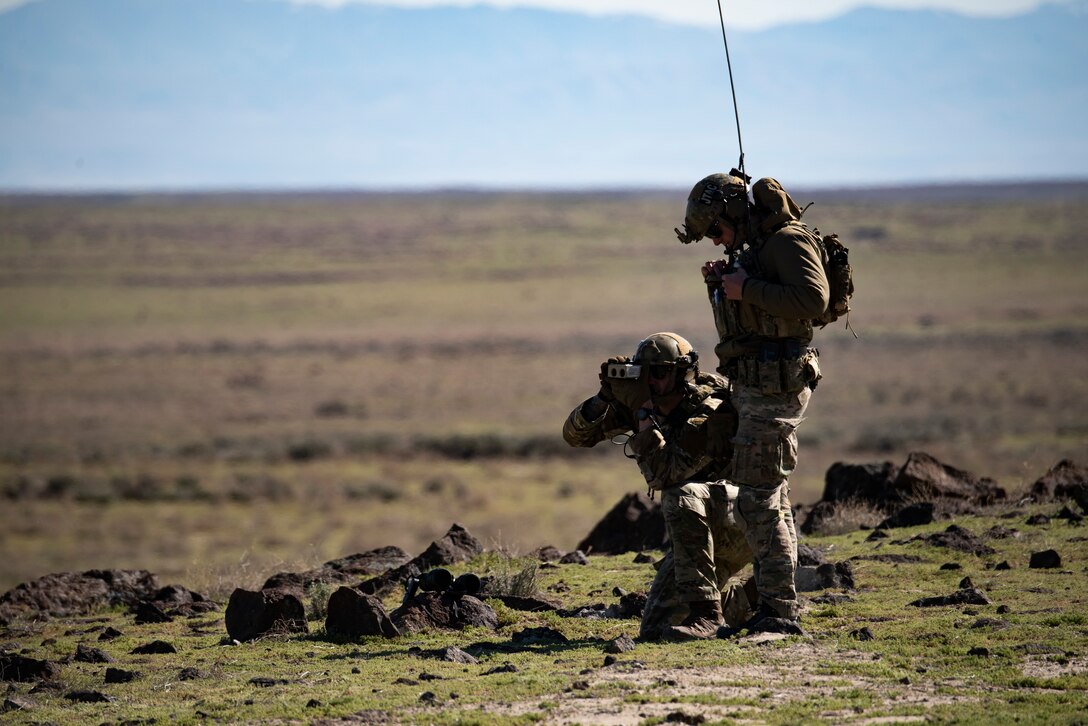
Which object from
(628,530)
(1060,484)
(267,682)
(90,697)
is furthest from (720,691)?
(1060,484)

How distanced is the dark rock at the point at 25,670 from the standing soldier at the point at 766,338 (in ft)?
13.3

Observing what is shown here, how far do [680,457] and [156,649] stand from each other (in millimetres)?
3824

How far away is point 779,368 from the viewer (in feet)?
25.6

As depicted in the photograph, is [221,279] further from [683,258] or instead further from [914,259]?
[914,259]

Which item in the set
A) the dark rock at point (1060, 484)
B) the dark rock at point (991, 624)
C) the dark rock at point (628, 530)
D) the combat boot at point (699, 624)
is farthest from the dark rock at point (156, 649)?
the dark rock at point (1060, 484)

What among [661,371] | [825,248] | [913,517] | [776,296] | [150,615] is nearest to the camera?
[776,296]

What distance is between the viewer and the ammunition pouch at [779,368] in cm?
779

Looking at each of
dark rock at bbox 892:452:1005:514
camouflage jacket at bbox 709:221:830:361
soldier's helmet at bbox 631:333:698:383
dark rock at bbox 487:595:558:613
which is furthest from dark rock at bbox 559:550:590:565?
camouflage jacket at bbox 709:221:830:361

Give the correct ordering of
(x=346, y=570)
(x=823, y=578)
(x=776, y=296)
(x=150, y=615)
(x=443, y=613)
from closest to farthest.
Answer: (x=776, y=296) → (x=443, y=613) → (x=823, y=578) → (x=150, y=615) → (x=346, y=570)

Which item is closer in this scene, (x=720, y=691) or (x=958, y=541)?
(x=720, y=691)

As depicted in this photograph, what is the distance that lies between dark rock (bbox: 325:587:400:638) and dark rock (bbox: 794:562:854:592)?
2886mm

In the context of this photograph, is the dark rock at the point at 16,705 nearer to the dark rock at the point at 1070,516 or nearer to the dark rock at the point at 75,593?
the dark rock at the point at 75,593

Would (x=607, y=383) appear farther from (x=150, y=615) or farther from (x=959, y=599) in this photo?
(x=150, y=615)

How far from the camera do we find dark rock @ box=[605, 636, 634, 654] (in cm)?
790
